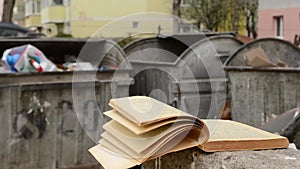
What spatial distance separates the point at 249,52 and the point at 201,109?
170 inches

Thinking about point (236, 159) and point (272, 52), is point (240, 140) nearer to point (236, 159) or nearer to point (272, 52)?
point (236, 159)

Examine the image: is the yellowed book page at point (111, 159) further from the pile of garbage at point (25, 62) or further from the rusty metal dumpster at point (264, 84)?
the rusty metal dumpster at point (264, 84)

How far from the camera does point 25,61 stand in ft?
15.8

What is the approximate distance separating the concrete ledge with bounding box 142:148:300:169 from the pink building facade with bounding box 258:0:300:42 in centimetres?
1617

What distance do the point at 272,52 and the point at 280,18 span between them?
1247 cm

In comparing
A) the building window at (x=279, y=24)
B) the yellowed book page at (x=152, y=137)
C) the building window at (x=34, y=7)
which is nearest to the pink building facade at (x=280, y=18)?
the building window at (x=279, y=24)

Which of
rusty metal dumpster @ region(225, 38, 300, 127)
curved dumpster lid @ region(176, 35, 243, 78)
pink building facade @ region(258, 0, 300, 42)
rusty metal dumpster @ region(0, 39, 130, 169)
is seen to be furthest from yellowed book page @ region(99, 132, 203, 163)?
pink building facade @ region(258, 0, 300, 42)

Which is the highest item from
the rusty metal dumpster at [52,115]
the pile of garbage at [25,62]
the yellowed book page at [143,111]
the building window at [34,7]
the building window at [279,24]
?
the building window at [34,7]

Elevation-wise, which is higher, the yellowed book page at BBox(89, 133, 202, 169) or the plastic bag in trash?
the plastic bag in trash

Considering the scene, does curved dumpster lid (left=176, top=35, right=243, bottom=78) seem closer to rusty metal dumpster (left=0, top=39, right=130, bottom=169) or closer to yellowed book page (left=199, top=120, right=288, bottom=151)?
rusty metal dumpster (left=0, top=39, right=130, bottom=169)

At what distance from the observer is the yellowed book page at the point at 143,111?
4.98 ft

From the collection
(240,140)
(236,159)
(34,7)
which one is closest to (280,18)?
(240,140)

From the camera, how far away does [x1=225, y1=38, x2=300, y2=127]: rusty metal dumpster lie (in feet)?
18.5

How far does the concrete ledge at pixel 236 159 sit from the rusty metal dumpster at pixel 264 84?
13.7ft
